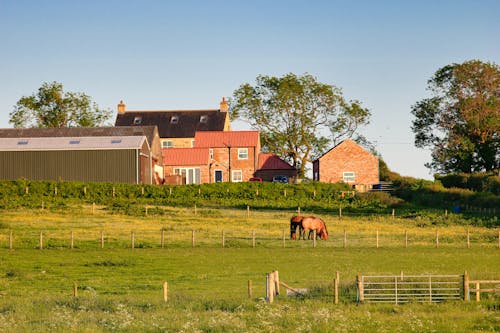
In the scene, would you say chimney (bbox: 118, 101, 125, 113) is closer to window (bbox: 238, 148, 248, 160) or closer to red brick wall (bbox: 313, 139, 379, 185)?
window (bbox: 238, 148, 248, 160)

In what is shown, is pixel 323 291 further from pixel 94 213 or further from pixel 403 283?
pixel 94 213

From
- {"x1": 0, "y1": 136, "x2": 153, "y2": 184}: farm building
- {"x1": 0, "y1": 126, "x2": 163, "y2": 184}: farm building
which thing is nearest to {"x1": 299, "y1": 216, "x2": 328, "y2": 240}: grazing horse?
{"x1": 0, "y1": 136, "x2": 153, "y2": 184}: farm building

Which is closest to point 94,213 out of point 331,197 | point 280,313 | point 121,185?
point 121,185

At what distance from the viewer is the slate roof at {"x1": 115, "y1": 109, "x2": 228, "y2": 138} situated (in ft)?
384

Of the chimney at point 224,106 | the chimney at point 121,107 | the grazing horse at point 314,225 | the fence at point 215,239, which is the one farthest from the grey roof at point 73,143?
the chimney at point 224,106

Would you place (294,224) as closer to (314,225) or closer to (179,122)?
(314,225)

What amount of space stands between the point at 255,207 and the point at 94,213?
1491 cm

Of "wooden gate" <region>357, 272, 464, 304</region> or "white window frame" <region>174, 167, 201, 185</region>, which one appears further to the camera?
"white window frame" <region>174, 167, 201, 185</region>

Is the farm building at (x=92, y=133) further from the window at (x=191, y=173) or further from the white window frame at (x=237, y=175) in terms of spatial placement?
the white window frame at (x=237, y=175)

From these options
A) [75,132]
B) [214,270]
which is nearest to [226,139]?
[75,132]

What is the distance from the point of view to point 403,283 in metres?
33.1

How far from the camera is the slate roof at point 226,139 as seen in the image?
10481 cm

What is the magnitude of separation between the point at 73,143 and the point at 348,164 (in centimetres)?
3046

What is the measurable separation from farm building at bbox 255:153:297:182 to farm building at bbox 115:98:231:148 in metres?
13.7
